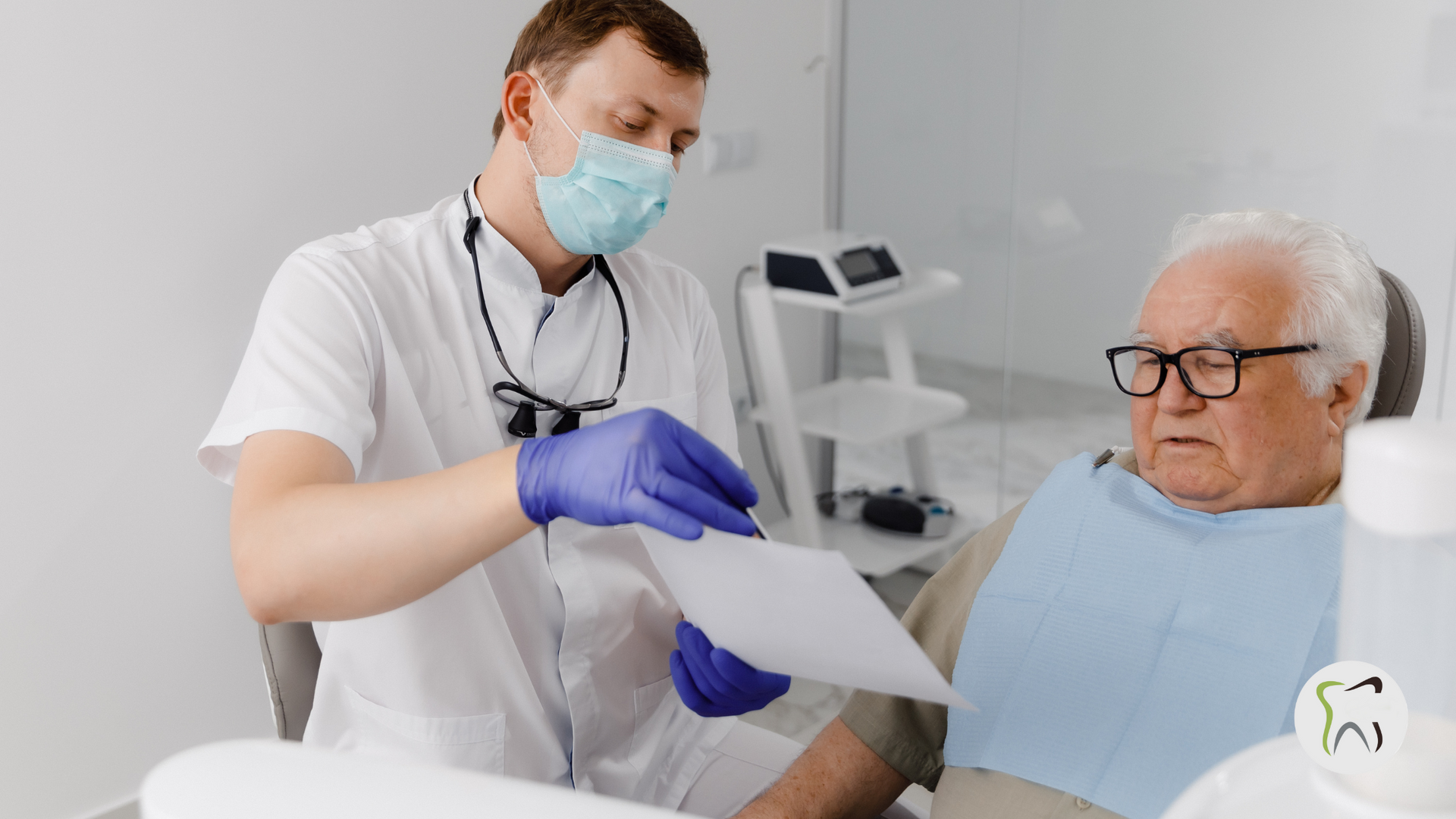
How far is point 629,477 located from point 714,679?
16.9 inches

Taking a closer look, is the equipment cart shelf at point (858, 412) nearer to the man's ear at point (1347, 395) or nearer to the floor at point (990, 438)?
the floor at point (990, 438)

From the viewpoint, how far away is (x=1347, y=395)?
4.09 feet

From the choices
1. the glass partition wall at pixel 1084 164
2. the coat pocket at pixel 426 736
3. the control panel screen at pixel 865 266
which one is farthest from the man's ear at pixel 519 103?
the control panel screen at pixel 865 266

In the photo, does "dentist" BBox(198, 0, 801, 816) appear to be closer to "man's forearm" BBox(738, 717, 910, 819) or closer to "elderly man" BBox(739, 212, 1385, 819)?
"man's forearm" BBox(738, 717, 910, 819)

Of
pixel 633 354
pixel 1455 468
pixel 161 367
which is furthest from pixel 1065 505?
pixel 161 367

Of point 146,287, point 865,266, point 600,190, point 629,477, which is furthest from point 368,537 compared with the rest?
point 865,266

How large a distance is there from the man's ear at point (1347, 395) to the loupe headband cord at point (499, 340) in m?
0.83

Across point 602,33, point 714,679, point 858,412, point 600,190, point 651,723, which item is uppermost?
point 602,33

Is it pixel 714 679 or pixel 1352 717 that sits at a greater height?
pixel 1352 717

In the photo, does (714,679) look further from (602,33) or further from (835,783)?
(602,33)

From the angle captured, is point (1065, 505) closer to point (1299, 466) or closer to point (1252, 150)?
point (1299, 466)

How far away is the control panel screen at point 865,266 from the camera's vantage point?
2842mm

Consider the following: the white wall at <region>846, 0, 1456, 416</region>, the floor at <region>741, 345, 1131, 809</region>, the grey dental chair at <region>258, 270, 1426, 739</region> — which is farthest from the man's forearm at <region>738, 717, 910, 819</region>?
the floor at <region>741, 345, 1131, 809</region>

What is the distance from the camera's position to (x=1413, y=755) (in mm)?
465
